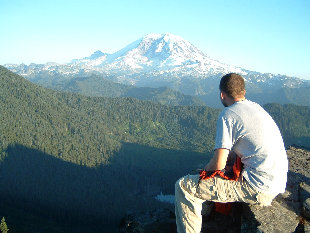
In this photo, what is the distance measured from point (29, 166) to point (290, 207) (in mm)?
195066

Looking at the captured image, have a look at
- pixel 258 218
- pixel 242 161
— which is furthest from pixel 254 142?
pixel 258 218

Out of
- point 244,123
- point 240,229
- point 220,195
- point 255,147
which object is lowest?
point 240,229

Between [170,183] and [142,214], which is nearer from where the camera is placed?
[142,214]

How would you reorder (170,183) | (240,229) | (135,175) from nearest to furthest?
1. (240,229)
2. (170,183)
3. (135,175)

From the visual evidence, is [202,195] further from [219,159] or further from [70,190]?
[70,190]

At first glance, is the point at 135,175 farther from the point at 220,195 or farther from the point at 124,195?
the point at 220,195

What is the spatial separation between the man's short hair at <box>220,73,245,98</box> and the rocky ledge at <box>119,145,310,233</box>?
343 cm

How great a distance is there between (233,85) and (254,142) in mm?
1656

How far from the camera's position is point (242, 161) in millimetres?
8086

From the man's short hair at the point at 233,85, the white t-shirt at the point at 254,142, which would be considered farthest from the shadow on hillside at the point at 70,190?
the man's short hair at the point at 233,85

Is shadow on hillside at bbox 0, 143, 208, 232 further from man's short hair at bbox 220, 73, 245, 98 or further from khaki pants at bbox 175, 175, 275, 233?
man's short hair at bbox 220, 73, 245, 98

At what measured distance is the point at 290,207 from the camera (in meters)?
9.53

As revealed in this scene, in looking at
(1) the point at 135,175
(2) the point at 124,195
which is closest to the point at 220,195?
(2) the point at 124,195

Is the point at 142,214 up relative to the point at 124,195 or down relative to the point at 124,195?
up
